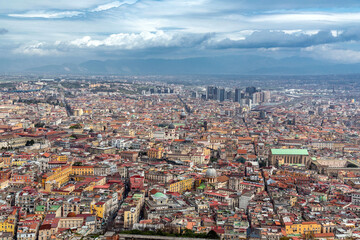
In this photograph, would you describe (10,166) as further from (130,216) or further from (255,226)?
(255,226)

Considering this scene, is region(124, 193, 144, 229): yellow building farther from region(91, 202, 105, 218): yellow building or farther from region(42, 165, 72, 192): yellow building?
region(42, 165, 72, 192): yellow building

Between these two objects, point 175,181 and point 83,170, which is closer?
point 175,181

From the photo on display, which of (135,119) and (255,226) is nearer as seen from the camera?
(255,226)

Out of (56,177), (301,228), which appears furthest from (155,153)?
(301,228)

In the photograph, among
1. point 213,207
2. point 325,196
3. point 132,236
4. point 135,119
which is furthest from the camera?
point 135,119

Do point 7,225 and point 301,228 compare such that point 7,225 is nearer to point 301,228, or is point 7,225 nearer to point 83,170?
point 83,170

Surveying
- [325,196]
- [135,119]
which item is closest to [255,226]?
[325,196]

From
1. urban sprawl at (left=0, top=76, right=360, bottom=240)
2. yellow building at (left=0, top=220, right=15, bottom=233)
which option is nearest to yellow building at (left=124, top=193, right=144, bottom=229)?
urban sprawl at (left=0, top=76, right=360, bottom=240)
